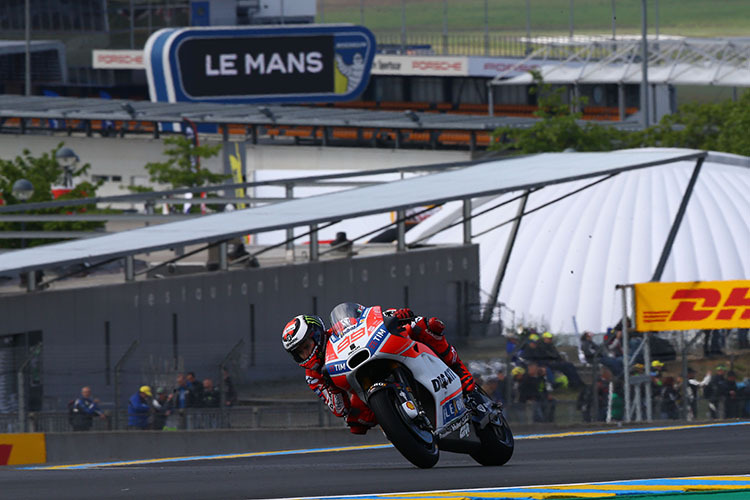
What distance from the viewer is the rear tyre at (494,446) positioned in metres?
11.1

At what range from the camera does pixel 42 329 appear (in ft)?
74.1

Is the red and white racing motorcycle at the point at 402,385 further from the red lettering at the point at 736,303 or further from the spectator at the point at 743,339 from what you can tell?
the red lettering at the point at 736,303

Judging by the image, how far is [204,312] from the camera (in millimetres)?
25188

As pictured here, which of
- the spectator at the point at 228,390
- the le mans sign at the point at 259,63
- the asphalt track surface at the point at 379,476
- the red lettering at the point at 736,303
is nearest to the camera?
the asphalt track surface at the point at 379,476

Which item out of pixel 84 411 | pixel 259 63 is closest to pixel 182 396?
pixel 84 411

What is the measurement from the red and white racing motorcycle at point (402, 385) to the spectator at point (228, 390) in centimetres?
884

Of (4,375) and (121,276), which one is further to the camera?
(121,276)

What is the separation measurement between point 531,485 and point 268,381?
1064cm

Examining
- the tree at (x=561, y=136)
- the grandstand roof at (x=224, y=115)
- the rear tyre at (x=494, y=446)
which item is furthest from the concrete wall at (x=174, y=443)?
the grandstand roof at (x=224, y=115)

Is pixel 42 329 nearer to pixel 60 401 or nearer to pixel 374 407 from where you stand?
pixel 60 401

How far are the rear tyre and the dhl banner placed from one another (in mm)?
9472

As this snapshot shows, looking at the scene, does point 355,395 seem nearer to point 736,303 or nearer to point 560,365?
point 560,365

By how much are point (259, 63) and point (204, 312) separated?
4647cm

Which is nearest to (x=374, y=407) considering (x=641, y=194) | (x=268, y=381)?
(x=268, y=381)
